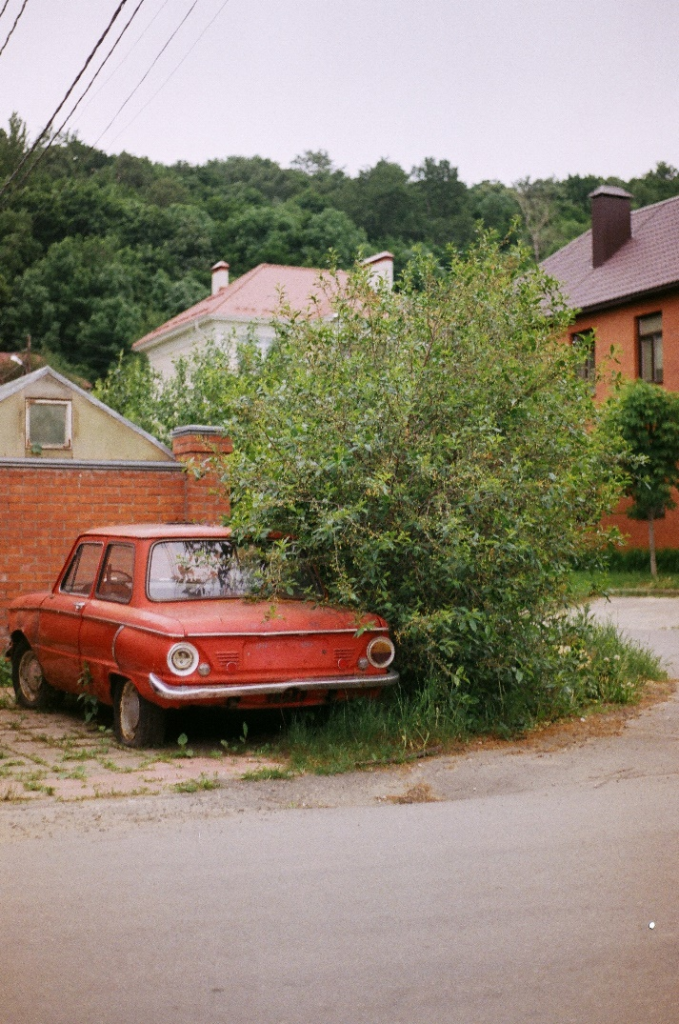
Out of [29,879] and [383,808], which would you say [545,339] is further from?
[29,879]

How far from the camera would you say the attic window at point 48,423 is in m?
15.0

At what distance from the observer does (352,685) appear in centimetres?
809

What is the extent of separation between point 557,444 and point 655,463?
18.1 m

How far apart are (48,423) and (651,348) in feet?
68.0

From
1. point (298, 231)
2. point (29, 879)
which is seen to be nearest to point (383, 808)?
point (29, 879)

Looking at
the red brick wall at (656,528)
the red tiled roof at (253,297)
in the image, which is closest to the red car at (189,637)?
the red brick wall at (656,528)

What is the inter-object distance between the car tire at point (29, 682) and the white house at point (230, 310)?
31750 millimetres

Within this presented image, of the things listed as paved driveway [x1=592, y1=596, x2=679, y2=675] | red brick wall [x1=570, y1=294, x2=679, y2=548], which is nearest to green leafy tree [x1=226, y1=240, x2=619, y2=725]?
paved driveway [x1=592, y1=596, x2=679, y2=675]

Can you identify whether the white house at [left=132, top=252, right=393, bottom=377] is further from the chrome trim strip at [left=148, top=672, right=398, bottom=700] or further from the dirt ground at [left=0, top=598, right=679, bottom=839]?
the chrome trim strip at [left=148, top=672, right=398, bottom=700]

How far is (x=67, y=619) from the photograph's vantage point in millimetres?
9156

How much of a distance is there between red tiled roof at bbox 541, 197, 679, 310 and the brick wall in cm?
2043

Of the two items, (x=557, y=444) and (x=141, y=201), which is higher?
(x=141, y=201)

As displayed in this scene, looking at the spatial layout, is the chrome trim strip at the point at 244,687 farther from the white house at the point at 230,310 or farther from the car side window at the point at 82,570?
the white house at the point at 230,310

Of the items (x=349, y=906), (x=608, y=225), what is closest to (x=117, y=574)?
(x=349, y=906)
